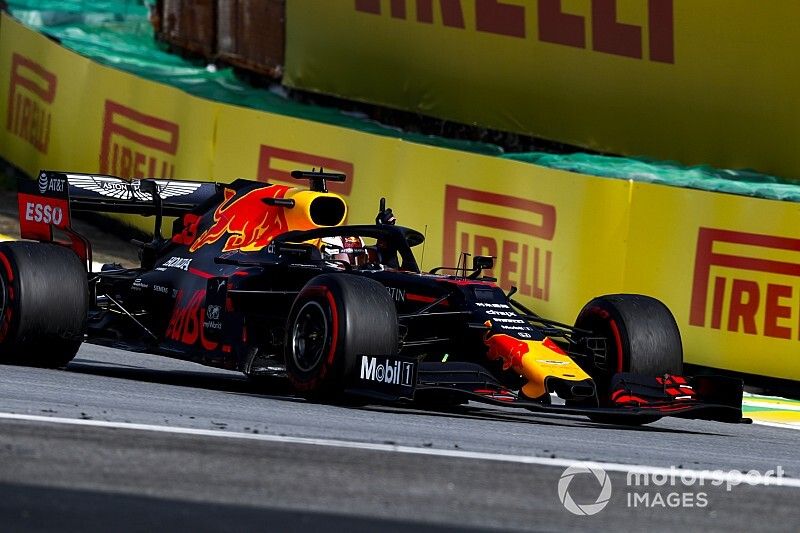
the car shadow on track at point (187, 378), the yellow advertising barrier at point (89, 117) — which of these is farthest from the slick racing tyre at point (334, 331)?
the yellow advertising barrier at point (89, 117)

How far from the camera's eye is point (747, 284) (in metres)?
13.1

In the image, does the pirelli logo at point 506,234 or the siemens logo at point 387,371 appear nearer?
the siemens logo at point 387,371

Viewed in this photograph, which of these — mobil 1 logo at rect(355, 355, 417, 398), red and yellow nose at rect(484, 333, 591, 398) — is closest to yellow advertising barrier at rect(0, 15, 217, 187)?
red and yellow nose at rect(484, 333, 591, 398)

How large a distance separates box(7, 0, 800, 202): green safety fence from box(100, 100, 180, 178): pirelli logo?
76.4 inches

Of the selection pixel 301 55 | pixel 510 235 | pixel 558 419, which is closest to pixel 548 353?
pixel 558 419

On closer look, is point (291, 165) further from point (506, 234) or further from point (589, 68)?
point (589, 68)

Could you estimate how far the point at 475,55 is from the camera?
65.8 ft

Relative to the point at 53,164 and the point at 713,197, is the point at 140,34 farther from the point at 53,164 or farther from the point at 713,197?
the point at 713,197

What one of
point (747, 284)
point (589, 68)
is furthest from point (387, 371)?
point (589, 68)

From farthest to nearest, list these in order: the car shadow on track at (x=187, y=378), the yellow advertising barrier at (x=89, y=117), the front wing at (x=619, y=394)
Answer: the yellow advertising barrier at (x=89, y=117), the car shadow on track at (x=187, y=378), the front wing at (x=619, y=394)

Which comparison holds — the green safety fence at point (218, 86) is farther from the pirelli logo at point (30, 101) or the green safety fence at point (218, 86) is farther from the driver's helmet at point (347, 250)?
the driver's helmet at point (347, 250)

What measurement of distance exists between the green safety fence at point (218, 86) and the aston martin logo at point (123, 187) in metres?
4.13

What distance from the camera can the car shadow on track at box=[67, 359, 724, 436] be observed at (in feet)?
33.3

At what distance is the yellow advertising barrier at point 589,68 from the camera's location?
16500 mm
